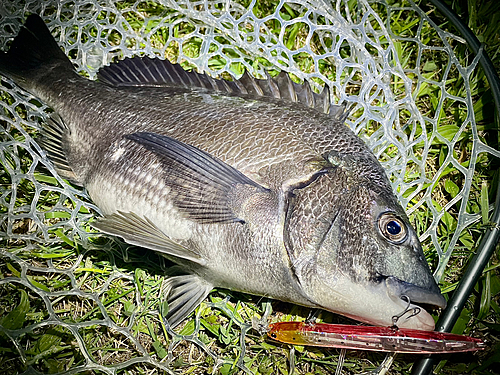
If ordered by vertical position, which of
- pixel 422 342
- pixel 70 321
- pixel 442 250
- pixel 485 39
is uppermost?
pixel 485 39

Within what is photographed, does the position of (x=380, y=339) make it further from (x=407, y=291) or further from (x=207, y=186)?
(x=207, y=186)

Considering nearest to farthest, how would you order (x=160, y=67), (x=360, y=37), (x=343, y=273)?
(x=343, y=273), (x=160, y=67), (x=360, y=37)

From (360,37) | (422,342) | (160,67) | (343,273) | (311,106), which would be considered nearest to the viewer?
(343,273)

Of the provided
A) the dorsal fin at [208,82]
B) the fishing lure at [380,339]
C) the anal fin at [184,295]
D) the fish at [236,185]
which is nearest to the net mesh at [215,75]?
the anal fin at [184,295]

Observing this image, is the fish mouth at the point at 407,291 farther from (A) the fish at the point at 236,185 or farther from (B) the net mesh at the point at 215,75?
(B) the net mesh at the point at 215,75

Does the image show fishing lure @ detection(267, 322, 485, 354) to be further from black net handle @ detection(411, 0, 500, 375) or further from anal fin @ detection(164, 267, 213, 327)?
anal fin @ detection(164, 267, 213, 327)

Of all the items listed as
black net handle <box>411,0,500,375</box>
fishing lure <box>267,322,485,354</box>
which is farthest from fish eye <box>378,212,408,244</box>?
black net handle <box>411,0,500,375</box>

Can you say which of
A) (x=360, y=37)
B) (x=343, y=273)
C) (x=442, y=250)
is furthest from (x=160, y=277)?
(x=360, y=37)

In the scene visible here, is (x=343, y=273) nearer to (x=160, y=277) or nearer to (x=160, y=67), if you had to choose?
(x=160, y=277)
